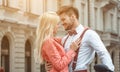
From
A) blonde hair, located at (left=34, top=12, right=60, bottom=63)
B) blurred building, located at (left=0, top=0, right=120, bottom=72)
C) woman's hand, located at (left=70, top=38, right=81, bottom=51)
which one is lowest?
woman's hand, located at (left=70, top=38, right=81, bottom=51)

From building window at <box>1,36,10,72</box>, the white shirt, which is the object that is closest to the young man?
the white shirt

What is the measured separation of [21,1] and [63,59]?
70.1 feet

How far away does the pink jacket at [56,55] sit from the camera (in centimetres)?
511

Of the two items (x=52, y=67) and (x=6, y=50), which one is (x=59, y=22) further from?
(x=6, y=50)

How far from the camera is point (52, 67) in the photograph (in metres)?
5.17

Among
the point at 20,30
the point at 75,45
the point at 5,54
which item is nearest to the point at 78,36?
the point at 75,45

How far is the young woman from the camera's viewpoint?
16.8 ft

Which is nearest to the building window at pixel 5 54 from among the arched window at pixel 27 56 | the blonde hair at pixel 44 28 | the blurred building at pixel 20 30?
the blurred building at pixel 20 30

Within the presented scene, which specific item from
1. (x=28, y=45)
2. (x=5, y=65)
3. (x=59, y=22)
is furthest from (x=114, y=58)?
(x=59, y=22)

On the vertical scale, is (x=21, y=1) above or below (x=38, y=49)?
above

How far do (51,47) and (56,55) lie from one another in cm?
10

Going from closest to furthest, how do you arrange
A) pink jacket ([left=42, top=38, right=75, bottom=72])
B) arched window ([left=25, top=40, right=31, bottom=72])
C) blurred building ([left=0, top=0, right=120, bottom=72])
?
1. pink jacket ([left=42, top=38, right=75, bottom=72])
2. blurred building ([left=0, top=0, right=120, bottom=72])
3. arched window ([left=25, top=40, right=31, bottom=72])

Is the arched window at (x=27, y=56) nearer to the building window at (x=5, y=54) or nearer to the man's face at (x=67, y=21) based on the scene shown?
the building window at (x=5, y=54)

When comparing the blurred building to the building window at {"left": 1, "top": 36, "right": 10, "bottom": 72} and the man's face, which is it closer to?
the building window at {"left": 1, "top": 36, "right": 10, "bottom": 72}
